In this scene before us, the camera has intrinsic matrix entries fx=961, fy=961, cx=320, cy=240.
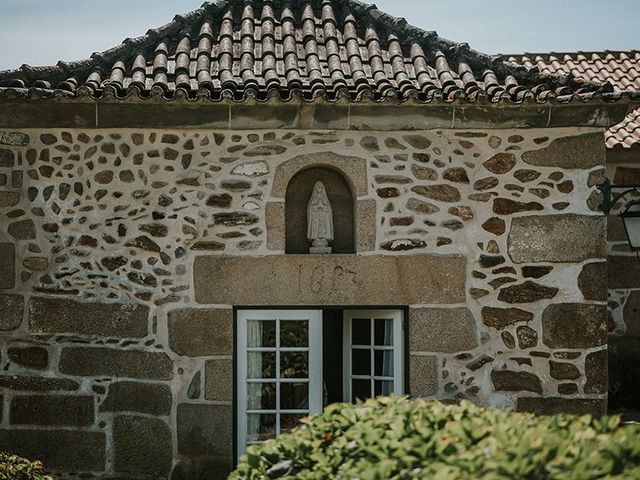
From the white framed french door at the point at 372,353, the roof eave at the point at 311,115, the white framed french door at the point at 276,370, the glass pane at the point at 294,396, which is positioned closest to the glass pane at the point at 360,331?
the white framed french door at the point at 372,353

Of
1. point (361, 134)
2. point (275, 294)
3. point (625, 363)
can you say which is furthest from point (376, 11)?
point (625, 363)

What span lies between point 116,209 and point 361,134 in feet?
6.60

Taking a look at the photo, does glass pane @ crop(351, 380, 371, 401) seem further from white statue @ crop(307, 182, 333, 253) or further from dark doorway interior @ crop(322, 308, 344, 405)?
white statue @ crop(307, 182, 333, 253)

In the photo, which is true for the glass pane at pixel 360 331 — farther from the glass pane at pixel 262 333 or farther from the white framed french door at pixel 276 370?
the glass pane at pixel 262 333

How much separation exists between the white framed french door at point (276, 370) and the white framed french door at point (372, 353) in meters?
0.43

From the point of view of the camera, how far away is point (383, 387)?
7.87 metres

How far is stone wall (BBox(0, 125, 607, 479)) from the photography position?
7438 millimetres

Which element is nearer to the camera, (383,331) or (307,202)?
(307,202)

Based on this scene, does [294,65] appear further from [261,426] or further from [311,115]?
[261,426]

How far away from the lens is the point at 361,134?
7.57 meters

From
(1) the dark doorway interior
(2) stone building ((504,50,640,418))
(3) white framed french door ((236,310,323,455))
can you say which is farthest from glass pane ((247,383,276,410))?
(2) stone building ((504,50,640,418))

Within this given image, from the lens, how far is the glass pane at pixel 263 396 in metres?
7.62

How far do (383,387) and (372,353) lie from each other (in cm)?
29

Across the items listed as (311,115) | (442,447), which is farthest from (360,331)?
(442,447)
